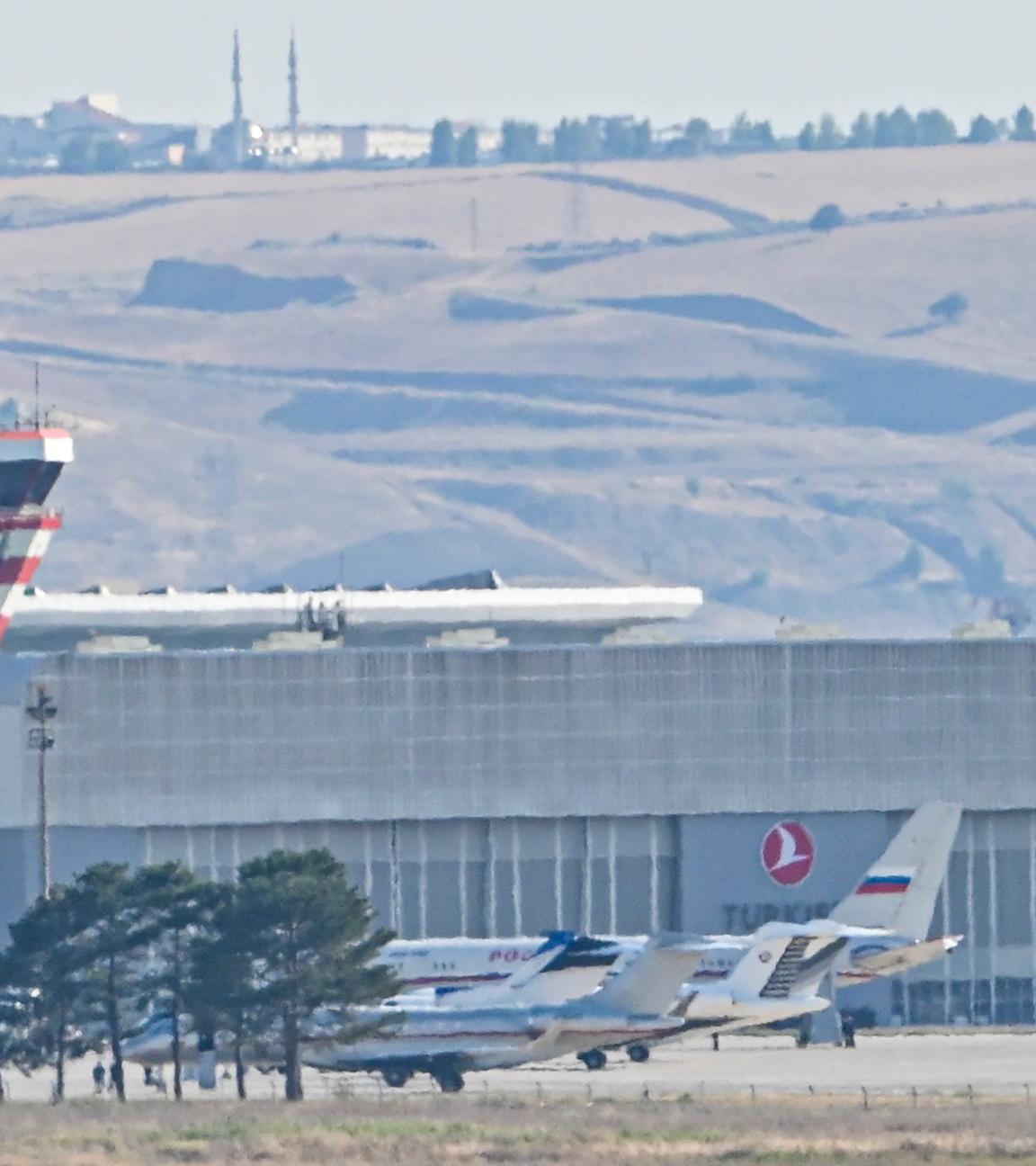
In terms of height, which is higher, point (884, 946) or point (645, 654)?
point (645, 654)

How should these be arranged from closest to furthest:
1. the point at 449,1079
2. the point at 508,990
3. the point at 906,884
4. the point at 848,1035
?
the point at 449,1079 < the point at 508,990 < the point at 848,1035 < the point at 906,884

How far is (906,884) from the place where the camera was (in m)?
129

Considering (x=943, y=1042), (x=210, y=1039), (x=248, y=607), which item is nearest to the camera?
(x=210, y=1039)

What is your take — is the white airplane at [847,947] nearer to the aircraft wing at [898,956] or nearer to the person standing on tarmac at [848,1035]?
the aircraft wing at [898,956]

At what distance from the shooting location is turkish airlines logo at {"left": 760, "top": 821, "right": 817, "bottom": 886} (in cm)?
13925

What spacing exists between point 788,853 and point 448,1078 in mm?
36779

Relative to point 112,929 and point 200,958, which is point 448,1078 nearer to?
point 200,958

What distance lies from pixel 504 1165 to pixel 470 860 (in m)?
65.1

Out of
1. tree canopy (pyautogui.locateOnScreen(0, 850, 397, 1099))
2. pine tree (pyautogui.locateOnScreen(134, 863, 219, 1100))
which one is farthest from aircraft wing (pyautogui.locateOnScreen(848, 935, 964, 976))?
pine tree (pyautogui.locateOnScreen(134, 863, 219, 1100))

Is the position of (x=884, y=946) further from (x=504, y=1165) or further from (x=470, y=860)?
(x=504, y=1165)

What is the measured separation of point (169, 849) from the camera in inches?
5413

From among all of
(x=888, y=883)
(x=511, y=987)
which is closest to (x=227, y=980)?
(x=511, y=987)

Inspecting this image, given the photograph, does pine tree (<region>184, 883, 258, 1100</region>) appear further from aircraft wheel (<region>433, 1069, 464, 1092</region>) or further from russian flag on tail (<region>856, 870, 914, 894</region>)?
russian flag on tail (<region>856, 870, 914, 894</region>)

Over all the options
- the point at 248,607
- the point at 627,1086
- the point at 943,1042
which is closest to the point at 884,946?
the point at 943,1042
